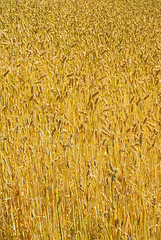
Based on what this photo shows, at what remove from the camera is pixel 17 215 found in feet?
6.05

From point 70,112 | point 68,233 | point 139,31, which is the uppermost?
point 139,31

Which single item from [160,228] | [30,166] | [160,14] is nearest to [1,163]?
[30,166]

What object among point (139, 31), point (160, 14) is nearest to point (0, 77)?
point (139, 31)

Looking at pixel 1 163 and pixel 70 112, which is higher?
pixel 70 112

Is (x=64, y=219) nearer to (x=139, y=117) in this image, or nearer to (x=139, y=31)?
(x=139, y=117)

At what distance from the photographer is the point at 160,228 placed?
67.1 inches

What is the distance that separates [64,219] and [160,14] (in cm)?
713

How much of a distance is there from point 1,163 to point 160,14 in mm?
6751

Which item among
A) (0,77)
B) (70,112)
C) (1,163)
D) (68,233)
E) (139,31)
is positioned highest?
(139,31)

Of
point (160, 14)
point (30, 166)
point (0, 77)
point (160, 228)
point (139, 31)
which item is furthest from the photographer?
point (160, 14)

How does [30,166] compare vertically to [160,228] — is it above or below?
above

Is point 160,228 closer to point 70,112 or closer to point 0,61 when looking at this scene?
point 70,112

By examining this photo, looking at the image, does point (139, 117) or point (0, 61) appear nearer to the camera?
point (139, 117)

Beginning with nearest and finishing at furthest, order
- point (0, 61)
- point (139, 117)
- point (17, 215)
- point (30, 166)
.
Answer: point (17, 215) → point (30, 166) → point (139, 117) → point (0, 61)
